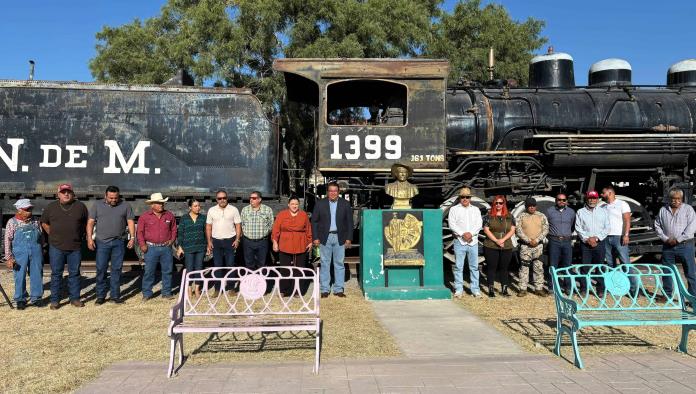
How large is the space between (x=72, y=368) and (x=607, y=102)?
8603mm

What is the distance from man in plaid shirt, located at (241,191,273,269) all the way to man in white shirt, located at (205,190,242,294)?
114 millimetres

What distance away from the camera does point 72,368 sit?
4.12 m

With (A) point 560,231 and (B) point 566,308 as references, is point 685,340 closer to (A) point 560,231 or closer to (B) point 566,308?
(B) point 566,308

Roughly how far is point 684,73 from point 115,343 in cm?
1076

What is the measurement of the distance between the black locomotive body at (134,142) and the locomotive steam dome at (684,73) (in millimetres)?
7943

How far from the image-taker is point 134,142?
7949 mm

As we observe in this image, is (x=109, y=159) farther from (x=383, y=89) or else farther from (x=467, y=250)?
(x=467, y=250)

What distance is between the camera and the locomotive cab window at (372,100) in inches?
303

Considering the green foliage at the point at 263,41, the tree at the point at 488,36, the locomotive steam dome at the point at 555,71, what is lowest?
the locomotive steam dome at the point at 555,71

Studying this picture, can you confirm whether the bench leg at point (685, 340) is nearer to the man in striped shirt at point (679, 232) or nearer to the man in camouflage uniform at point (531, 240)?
the man in striped shirt at point (679, 232)

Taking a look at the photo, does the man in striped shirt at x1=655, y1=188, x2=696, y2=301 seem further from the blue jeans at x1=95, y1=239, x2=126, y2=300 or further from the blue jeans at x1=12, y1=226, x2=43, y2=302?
the blue jeans at x1=12, y1=226, x2=43, y2=302

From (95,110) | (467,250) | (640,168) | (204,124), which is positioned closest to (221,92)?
(204,124)

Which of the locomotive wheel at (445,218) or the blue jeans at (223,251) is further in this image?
the locomotive wheel at (445,218)

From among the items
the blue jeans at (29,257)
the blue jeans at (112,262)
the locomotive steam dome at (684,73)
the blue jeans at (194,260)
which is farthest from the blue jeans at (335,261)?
the locomotive steam dome at (684,73)
